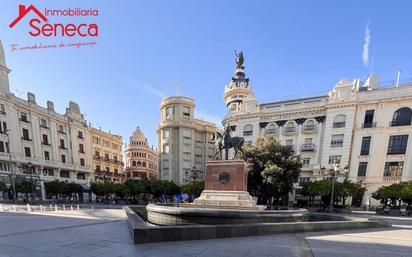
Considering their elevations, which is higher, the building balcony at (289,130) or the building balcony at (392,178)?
the building balcony at (289,130)

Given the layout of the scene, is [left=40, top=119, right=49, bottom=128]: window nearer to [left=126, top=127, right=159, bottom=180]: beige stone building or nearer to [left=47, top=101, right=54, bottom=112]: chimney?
[left=47, top=101, right=54, bottom=112]: chimney

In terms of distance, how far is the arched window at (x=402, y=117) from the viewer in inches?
1185

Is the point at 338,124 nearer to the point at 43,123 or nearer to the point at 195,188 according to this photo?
the point at 195,188

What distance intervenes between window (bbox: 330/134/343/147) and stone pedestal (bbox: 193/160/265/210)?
27935mm

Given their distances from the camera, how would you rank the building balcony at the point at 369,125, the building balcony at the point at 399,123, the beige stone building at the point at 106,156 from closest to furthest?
1. the building balcony at the point at 399,123
2. the building balcony at the point at 369,125
3. the beige stone building at the point at 106,156

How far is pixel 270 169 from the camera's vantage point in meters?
21.6

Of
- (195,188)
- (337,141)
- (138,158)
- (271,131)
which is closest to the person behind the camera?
(195,188)

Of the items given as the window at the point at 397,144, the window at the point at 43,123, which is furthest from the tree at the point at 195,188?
the window at the point at 43,123

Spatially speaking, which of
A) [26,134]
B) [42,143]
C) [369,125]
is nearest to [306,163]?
[369,125]

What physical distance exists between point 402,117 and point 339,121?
783 cm

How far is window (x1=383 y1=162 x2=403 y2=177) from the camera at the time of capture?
29750mm

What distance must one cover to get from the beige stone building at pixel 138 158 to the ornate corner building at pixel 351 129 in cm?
4358

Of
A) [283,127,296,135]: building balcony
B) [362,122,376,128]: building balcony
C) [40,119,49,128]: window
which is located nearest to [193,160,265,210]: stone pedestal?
[283,127,296,135]: building balcony

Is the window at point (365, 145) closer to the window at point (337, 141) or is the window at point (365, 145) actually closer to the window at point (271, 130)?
the window at point (337, 141)
